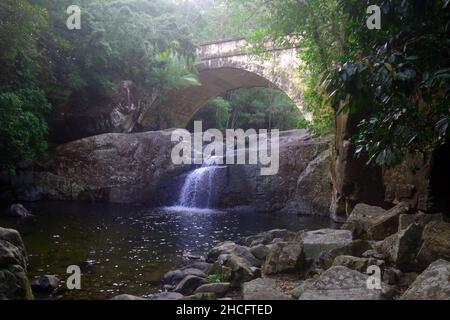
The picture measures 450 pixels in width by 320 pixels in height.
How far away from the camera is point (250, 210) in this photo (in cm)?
1633

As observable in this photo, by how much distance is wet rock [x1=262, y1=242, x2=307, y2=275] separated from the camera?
21.4ft

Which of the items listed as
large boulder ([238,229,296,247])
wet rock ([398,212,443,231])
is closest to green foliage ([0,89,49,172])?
large boulder ([238,229,296,247])

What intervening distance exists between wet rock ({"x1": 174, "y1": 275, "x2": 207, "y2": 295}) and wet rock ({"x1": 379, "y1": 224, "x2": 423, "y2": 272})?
283cm

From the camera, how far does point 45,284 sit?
6.38 meters

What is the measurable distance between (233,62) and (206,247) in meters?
16.6

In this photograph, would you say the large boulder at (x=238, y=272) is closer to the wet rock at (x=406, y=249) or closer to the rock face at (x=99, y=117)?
the wet rock at (x=406, y=249)

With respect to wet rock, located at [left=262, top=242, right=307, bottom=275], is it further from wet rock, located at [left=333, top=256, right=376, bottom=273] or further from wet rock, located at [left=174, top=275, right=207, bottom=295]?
wet rock, located at [left=174, top=275, right=207, bottom=295]

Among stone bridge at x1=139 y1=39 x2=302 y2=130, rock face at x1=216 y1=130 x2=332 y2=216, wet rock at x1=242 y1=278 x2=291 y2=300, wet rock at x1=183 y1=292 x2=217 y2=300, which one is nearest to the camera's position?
wet rock at x1=242 y1=278 x2=291 y2=300

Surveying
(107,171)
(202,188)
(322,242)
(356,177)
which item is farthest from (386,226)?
(107,171)

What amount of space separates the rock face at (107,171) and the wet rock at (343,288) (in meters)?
13.6

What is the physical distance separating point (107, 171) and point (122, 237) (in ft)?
28.2

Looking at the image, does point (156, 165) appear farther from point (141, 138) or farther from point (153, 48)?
point (153, 48)

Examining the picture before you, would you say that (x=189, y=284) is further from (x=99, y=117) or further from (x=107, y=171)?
(x=99, y=117)
